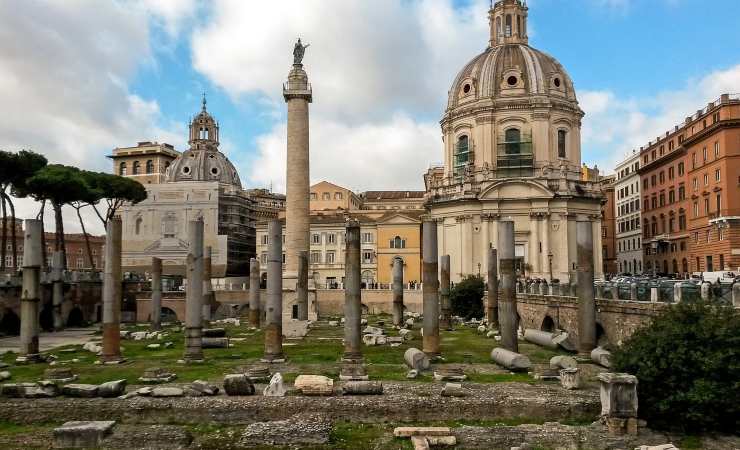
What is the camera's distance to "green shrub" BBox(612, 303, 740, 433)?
13531 millimetres

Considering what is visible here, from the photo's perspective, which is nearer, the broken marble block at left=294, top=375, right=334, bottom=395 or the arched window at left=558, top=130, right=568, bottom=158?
the broken marble block at left=294, top=375, right=334, bottom=395

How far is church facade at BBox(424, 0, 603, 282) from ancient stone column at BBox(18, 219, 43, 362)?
35.5 m

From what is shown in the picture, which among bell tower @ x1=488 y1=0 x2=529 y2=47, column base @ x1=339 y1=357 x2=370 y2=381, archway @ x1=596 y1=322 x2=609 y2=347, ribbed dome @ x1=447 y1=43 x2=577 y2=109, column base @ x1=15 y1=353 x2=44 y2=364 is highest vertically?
bell tower @ x1=488 y1=0 x2=529 y2=47

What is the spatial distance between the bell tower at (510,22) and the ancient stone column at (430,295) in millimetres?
42480

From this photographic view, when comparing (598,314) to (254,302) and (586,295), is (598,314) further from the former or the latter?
(254,302)

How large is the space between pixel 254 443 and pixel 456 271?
42.6m

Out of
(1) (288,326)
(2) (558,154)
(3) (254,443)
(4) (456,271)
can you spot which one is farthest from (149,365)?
(2) (558,154)

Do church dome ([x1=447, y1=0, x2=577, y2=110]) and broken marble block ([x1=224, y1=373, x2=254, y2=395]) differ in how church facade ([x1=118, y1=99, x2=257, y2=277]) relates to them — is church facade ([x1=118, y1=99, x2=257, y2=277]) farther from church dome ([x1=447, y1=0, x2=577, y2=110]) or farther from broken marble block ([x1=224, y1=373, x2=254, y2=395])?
broken marble block ([x1=224, y1=373, x2=254, y2=395])

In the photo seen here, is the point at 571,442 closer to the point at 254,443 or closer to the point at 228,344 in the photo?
the point at 254,443

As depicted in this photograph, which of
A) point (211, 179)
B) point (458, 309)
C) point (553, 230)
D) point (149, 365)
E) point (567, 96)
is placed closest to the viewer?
point (149, 365)

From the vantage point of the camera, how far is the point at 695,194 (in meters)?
49.8

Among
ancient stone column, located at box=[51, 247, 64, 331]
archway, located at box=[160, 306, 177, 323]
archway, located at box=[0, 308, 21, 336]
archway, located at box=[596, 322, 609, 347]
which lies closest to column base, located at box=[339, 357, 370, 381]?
archway, located at box=[596, 322, 609, 347]

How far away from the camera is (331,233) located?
66.9 m

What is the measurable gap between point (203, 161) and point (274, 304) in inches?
2694
